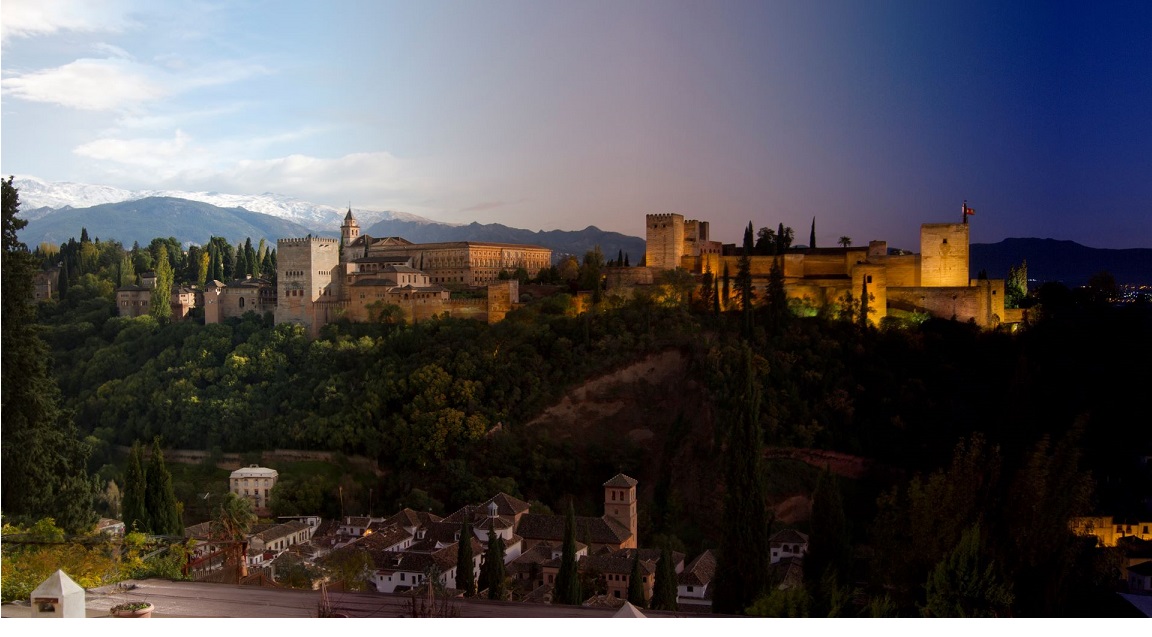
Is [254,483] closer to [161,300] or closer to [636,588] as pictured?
[161,300]

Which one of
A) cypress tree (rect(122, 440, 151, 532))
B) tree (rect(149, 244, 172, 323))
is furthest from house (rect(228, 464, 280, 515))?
tree (rect(149, 244, 172, 323))

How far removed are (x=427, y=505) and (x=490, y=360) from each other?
308cm

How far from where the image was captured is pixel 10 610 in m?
6.80

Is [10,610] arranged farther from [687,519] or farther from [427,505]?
[687,519]

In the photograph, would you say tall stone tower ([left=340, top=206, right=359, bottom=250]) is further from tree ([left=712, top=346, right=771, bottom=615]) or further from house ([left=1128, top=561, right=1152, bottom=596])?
house ([left=1128, top=561, right=1152, bottom=596])

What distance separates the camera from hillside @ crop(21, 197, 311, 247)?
14.9 m

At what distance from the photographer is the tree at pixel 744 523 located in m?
8.55

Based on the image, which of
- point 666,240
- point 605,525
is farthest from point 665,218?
point 605,525

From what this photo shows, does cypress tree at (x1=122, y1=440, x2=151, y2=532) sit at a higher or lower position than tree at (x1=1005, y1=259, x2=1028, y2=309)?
lower

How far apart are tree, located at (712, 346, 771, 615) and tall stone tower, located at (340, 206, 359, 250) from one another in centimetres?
979

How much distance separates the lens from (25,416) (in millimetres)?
7812

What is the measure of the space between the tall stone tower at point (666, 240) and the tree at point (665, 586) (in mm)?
9110

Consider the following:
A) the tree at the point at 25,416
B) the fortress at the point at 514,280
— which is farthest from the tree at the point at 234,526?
the fortress at the point at 514,280
